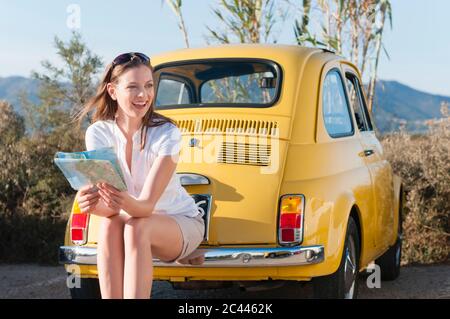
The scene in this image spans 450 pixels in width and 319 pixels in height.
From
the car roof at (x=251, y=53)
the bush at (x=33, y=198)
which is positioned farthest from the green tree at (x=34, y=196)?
the car roof at (x=251, y=53)

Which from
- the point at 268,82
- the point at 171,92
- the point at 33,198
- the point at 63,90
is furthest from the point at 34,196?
the point at 63,90

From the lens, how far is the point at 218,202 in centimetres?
473

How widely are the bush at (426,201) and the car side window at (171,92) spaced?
3.23m

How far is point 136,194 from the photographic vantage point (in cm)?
435

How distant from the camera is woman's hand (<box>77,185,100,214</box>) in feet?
13.4

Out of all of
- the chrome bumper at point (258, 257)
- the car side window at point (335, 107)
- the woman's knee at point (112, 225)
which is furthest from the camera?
→ the car side window at point (335, 107)

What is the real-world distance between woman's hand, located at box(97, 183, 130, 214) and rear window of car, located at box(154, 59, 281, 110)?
5.22ft

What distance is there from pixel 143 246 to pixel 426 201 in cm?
541

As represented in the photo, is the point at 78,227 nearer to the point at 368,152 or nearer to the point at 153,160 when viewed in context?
the point at 153,160

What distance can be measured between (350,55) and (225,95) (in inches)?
122

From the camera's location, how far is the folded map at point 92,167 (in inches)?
154

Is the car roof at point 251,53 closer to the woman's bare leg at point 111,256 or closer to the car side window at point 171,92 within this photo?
the car side window at point 171,92

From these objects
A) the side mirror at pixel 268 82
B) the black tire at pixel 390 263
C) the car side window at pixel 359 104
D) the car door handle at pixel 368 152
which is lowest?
the black tire at pixel 390 263
